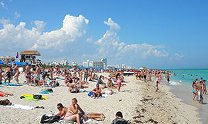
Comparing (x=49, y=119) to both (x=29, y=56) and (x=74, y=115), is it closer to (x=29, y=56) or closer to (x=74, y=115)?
(x=74, y=115)

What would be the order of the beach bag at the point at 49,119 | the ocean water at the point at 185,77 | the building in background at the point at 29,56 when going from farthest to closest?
the ocean water at the point at 185,77 < the building in background at the point at 29,56 < the beach bag at the point at 49,119

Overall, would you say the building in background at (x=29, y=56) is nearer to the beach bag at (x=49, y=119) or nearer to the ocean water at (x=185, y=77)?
the ocean water at (x=185, y=77)

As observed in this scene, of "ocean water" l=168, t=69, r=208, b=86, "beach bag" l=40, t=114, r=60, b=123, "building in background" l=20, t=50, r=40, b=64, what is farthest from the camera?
"ocean water" l=168, t=69, r=208, b=86

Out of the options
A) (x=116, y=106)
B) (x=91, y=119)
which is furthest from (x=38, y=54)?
(x=91, y=119)

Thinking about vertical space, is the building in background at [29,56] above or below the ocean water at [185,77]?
above

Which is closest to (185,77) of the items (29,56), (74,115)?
(29,56)

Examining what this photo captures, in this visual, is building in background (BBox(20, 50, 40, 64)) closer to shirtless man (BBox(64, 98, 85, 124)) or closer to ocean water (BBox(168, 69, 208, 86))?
ocean water (BBox(168, 69, 208, 86))

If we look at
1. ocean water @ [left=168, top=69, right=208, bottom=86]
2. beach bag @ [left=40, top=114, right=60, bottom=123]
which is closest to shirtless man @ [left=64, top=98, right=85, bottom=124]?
beach bag @ [left=40, top=114, right=60, bottom=123]

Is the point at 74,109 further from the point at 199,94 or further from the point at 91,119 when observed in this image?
the point at 199,94

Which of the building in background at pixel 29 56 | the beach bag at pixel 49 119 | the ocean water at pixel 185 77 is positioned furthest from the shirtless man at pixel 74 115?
the building in background at pixel 29 56

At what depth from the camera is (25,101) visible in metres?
12.2

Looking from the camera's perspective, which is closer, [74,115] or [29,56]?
[74,115]

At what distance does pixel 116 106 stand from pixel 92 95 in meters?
3.26

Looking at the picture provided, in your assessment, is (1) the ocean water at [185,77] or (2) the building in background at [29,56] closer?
(2) the building in background at [29,56]
